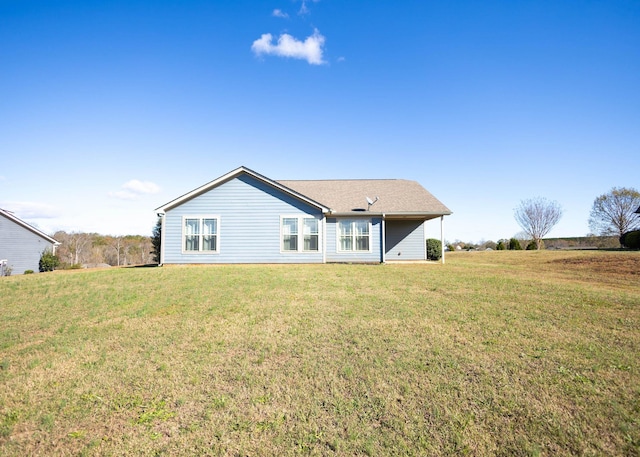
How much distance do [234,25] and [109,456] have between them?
15.9m

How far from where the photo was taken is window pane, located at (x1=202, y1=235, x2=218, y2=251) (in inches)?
641

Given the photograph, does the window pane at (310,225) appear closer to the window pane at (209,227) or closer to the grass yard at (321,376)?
the window pane at (209,227)

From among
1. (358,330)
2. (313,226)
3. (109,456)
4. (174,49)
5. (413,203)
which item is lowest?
(109,456)

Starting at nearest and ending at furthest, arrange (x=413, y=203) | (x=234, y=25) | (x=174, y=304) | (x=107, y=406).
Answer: (x=107, y=406) → (x=174, y=304) → (x=234, y=25) → (x=413, y=203)

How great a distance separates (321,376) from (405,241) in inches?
661

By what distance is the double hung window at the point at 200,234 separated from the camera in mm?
16297

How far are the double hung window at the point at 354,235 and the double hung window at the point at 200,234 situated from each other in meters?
6.58

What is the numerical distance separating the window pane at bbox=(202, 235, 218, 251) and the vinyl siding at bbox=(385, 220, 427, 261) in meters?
10.3

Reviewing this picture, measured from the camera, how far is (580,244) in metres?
40.6

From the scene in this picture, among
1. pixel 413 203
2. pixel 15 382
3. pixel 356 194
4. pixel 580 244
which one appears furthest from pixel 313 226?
pixel 580 244

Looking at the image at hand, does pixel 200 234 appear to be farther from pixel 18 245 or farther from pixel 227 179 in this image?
pixel 18 245

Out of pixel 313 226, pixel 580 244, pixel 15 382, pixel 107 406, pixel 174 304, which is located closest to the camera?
pixel 107 406

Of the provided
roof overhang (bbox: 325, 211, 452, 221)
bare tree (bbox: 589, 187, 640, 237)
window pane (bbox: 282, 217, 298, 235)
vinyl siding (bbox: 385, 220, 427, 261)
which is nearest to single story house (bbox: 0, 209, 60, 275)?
window pane (bbox: 282, 217, 298, 235)

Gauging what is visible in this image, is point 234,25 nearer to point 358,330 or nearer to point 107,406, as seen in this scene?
point 358,330
